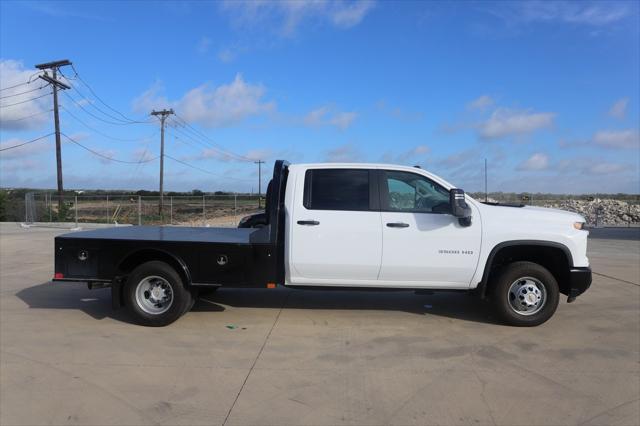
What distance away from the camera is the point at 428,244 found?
625 centimetres

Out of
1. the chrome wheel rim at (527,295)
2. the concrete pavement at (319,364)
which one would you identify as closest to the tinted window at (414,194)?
the chrome wheel rim at (527,295)

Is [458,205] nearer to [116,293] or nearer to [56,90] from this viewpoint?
[116,293]

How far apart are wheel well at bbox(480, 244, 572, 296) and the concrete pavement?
596 mm

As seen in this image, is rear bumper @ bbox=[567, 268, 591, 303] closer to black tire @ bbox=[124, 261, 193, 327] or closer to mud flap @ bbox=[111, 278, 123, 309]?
black tire @ bbox=[124, 261, 193, 327]

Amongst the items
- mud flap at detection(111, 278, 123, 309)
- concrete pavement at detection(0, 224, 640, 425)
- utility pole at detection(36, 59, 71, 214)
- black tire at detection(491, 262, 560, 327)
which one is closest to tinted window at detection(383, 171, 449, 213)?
black tire at detection(491, 262, 560, 327)

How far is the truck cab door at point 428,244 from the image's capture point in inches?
246

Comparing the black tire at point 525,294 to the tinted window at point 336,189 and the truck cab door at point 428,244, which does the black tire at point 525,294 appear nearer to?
the truck cab door at point 428,244

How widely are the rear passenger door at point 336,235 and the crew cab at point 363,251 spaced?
0.01 metres

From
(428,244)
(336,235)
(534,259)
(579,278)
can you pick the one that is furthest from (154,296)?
(579,278)

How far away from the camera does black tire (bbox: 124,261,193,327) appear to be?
6324mm

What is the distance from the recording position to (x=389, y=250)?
6242 millimetres

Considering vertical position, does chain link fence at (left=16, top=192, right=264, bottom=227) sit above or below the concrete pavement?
above

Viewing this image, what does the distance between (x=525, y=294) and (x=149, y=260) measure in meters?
4.78

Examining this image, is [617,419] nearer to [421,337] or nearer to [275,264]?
[421,337]
